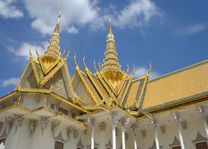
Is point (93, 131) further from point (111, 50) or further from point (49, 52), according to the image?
point (111, 50)

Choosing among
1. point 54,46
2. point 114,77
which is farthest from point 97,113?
point 54,46

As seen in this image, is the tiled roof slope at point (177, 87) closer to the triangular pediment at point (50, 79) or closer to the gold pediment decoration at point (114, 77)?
the gold pediment decoration at point (114, 77)

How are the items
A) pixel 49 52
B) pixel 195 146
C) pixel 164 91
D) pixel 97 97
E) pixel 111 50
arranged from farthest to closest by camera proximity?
1. pixel 111 50
2. pixel 49 52
3. pixel 164 91
4. pixel 97 97
5. pixel 195 146

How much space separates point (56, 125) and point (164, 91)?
8.07 meters

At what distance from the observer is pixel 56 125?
13.0 metres

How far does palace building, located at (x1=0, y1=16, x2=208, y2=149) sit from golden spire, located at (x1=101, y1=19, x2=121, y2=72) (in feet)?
15.0

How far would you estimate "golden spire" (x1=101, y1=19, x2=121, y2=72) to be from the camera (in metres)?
21.4

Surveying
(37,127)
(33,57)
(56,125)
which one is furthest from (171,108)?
(33,57)

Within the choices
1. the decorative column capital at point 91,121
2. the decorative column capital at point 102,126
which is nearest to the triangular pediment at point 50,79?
the decorative column capital at point 91,121

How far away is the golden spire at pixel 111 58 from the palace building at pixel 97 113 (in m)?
4.56

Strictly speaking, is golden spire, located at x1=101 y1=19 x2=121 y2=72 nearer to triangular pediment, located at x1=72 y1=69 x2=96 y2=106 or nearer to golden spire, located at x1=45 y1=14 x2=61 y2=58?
triangular pediment, located at x1=72 y1=69 x2=96 y2=106

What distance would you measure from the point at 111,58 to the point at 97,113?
35.0 ft

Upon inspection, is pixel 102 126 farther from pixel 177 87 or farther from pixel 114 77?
pixel 114 77

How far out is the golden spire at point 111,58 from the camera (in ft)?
70.1
